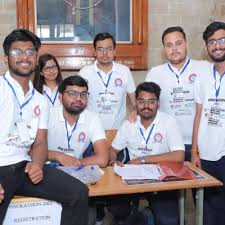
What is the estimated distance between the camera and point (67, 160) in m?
2.66

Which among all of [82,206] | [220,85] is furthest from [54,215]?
[220,85]

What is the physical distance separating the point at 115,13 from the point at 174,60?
1.51m

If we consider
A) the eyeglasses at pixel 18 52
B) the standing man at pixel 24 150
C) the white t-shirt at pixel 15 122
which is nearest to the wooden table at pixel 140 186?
the standing man at pixel 24 150

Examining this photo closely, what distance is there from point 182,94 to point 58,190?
1331mm

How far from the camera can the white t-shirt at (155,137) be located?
2.94 metres

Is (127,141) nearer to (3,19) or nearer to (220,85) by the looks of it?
(220,85)

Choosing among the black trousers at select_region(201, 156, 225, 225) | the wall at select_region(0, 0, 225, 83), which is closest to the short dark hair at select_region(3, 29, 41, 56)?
the black trousers at select_region(201, 156, 225, 225)

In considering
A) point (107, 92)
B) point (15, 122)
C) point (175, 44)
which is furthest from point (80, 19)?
point (15, 122)

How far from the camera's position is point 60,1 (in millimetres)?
4211

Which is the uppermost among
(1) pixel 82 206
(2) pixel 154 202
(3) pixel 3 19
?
(3) pixel 3 19

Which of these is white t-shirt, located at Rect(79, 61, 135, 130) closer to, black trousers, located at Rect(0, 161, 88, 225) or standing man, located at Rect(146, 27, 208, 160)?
standing man, located at Rect(146, 27, 208, 160)

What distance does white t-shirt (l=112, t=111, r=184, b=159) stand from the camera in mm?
2938

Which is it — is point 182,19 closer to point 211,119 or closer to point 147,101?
point 147,101

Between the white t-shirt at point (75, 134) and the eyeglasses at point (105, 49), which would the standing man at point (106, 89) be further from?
the white t-shirt at point (75, 134)
